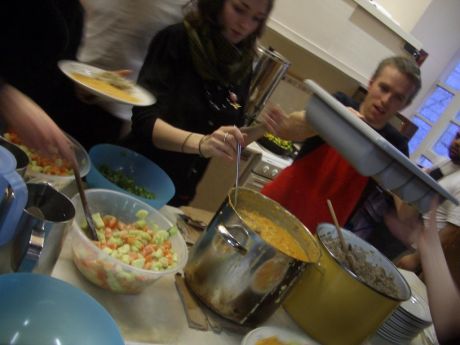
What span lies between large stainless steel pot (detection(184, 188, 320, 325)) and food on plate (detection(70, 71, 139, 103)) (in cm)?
43

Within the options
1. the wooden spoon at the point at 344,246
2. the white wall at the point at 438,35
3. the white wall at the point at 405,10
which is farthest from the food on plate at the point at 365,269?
the white wall at the point at 438,35

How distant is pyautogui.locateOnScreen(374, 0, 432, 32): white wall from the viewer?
286 centimetres

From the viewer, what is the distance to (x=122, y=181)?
39.7 inches

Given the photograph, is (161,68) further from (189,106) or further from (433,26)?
(433,26)

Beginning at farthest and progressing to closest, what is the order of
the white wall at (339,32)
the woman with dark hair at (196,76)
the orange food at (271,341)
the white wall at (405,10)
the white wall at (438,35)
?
the white wall at (438,35)
the white wall at (405,10)
the white wall at (339,32)
the woman with dark hair at (196,76)
the orange food at (271,341)

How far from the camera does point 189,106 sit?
4.04 ft

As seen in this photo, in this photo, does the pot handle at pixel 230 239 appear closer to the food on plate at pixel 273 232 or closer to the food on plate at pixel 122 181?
the food on plate at pixel 273 232

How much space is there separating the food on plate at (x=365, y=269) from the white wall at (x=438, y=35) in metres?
3.12

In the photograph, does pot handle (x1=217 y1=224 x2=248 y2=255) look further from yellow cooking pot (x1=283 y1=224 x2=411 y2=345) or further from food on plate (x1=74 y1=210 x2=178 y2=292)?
yellow cooking pot (x1=283 y1=224 x2=411 y2=345)

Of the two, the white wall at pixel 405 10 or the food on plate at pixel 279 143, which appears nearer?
the food on plate at pixel 279 143

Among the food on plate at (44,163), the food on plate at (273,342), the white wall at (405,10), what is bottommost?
the food on plate at (273,342)

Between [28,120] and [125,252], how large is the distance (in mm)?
289

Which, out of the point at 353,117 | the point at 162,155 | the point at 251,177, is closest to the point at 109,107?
the point at 162,155

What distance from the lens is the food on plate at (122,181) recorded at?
996 mm
